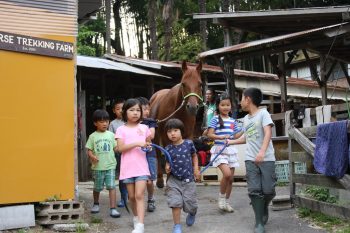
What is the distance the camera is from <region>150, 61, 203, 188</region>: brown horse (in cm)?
771

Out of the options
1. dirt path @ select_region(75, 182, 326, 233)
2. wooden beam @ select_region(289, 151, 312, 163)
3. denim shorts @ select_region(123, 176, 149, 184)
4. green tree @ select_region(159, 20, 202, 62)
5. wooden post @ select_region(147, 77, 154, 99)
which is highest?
green tree @ select_region(159, 20, 202, 62)

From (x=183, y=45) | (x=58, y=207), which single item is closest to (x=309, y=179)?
(x=58, y=207)

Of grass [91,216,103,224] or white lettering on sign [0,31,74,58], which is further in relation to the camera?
grass [91,216,103,224]

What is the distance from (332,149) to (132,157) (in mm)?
2417

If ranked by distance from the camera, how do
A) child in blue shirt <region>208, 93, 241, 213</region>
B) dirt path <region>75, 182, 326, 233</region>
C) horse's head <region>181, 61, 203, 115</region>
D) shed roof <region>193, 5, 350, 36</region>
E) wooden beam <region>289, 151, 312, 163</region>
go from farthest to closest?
shed roof <region>193, 5, 350, 36</region> → horse's head <region>181, 61, 203, 115</region> → child in blue shirt <region>208, 93, 241, 213</region> → wooden beam <region>289, 151, 312, 163</region> → dirt path <region>75, 182, 326, 233</region>

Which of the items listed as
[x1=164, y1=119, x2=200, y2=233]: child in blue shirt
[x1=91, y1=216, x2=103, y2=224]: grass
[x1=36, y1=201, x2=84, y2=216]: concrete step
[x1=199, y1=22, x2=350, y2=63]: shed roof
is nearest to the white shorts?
[x1=164, y1=119, x2=200, y2=233]: child in blue shirt

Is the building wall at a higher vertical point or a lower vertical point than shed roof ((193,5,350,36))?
lower

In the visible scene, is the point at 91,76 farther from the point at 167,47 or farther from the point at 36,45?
the point at 167,47

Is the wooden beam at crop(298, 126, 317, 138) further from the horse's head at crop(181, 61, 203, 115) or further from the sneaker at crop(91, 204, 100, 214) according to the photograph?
the sneaker at crop(91, 204, 100, 214)

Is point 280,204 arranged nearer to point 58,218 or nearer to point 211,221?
point 211,221

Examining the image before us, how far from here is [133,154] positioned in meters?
5.95

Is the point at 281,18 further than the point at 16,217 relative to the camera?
Yes

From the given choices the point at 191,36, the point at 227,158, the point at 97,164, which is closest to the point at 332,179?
the point at 227,158

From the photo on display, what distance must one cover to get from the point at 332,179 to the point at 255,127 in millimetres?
1161
